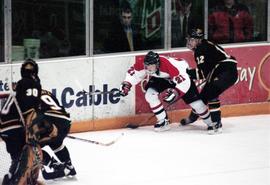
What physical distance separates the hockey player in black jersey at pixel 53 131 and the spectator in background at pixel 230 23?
11.9 feet

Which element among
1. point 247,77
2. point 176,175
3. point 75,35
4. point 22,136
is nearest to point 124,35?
point 75,35

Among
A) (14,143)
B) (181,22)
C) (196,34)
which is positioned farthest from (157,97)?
(14,143)

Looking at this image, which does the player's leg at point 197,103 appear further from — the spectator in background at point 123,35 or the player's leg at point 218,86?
the spectator in background at point 123,35

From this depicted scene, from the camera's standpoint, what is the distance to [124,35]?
399 inches

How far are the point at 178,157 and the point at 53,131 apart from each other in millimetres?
1687

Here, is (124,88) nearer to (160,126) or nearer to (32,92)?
(160,126)

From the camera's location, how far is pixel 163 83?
386 inches

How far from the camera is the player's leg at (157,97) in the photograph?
9805mm

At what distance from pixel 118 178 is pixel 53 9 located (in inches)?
92.2

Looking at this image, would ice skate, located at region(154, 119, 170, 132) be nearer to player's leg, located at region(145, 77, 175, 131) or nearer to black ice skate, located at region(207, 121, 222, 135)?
player's leg, located at region(145, 77, 175, 131)

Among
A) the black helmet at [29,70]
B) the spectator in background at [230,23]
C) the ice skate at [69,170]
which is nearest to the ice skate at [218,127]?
the spectator in background at [230,23]

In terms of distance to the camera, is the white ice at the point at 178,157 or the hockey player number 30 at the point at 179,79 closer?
the white ice at the point at 178,157

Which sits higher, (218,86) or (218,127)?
(218,86)

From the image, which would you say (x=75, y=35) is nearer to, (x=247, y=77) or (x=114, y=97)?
(x=114, y=97)
